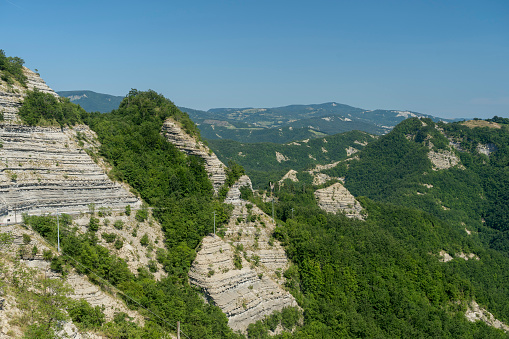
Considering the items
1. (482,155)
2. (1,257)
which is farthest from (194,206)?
(482,155)

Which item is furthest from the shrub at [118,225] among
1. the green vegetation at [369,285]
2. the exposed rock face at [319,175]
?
the exposed rock face at [319,175]

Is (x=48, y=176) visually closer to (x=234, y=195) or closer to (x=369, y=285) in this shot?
(x=234, y=195)

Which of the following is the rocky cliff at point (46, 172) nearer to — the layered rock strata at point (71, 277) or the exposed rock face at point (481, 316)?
the layered rock strata at point (71, 277)

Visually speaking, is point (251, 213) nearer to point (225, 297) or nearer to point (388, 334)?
point (225, 297)

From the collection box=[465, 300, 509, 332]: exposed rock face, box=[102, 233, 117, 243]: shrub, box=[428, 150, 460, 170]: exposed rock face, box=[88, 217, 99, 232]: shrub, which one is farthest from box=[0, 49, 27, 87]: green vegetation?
box=[428, 150, 460, 170]: exposed rock face

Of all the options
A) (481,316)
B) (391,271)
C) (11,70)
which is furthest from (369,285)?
(11,70)
